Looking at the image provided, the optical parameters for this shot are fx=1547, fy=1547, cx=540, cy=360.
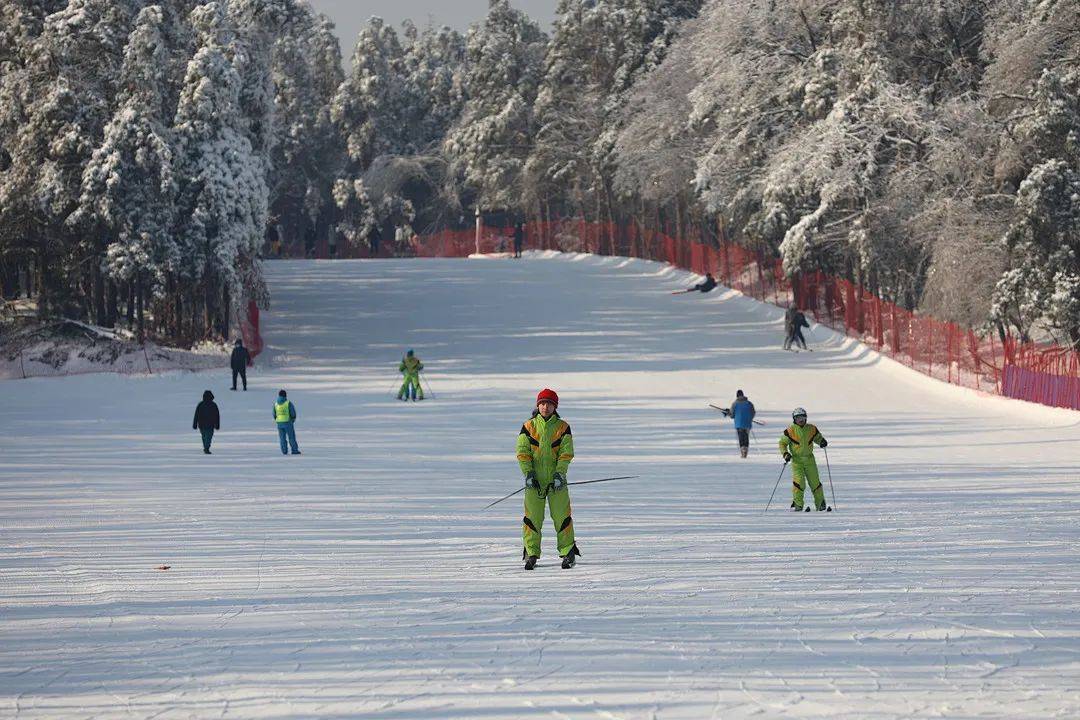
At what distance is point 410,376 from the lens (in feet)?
109

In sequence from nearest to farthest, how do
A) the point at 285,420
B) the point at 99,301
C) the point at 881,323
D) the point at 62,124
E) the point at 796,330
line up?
the point at 285,420 → the point at 881,323 → the point at 796,330 → the point at 62,124 → the point at 99,301

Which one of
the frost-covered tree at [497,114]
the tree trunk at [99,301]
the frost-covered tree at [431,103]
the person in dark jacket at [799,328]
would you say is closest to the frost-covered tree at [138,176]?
the tree trunk at [99,301]

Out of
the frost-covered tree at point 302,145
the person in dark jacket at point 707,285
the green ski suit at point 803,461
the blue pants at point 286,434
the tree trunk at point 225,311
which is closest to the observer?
the green ski suit at point 803,461

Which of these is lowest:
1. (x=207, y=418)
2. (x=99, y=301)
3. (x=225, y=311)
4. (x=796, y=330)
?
(x=207, y=418)

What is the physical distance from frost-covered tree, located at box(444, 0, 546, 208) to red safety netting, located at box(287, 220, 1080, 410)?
5203mm

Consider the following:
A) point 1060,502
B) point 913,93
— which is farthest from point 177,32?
point 1060,502

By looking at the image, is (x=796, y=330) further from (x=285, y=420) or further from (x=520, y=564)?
(x=520, y=564)

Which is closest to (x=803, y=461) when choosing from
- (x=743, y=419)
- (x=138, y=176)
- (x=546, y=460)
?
(x=546, y=460)

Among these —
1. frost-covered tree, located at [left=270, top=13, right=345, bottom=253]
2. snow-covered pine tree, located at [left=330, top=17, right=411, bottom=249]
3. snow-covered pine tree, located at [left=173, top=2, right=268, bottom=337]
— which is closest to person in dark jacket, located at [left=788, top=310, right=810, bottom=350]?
snow-covered pine tree, located at [left=173, top=2, right=268, bottom=337]

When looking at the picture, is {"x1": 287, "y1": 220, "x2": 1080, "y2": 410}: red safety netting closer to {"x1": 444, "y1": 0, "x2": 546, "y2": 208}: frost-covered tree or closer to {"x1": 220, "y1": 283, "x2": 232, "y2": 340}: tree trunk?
{"x1": 444, "y1": 0, "x2": 546, "y2": 208}: frost-covered tree

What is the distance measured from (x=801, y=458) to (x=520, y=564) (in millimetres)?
5086

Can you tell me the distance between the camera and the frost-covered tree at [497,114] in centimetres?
8162

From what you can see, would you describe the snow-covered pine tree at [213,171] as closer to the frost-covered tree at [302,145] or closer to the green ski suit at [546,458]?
the green ski suit at [546,458]

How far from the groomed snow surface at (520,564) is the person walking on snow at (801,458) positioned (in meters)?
0.41
